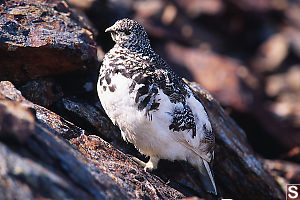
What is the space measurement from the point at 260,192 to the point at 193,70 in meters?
5.89

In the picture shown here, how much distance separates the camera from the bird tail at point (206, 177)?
14.7 feet

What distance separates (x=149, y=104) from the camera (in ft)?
12.7

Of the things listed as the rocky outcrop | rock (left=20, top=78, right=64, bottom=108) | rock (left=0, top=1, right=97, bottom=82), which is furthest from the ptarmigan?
rock (left=20, top=78, right=64, bottom=108)

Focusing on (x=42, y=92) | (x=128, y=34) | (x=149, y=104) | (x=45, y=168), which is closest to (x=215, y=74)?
(x=128, y=34)

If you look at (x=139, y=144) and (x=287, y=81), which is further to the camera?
(x=287, y=81)

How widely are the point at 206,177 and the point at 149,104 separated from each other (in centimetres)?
127

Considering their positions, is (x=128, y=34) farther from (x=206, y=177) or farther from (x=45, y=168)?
(x=45, y=168)

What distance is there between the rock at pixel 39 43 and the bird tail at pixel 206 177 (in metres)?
1.78

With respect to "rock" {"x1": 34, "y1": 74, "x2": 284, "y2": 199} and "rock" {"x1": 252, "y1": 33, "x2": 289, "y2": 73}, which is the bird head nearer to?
"rock" {"x1": 34, "y1": 74, "x2": 284, "y2": 199}

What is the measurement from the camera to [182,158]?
A: 4277 mm

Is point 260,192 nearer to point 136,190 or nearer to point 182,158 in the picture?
point 182,158

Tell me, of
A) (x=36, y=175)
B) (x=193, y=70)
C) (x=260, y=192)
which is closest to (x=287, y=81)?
(x=193, y=70)

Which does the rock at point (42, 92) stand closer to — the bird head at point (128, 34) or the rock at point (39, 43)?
the rock at point (39, 43)

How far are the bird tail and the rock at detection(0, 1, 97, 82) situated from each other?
1.78 m
